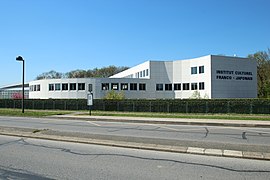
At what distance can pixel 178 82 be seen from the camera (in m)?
60.0

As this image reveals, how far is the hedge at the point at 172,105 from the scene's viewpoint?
29469 millimetres

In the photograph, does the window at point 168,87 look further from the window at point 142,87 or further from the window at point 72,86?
the window at point 72,86

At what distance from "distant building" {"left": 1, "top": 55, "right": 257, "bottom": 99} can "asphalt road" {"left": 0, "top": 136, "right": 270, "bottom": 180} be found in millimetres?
46521

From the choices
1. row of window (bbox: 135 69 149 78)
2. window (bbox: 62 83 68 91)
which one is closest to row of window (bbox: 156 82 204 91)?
row of window (bbox: 135 69 149 78)

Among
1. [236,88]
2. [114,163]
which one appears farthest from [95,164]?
[236,88]

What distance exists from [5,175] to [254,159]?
6.25m

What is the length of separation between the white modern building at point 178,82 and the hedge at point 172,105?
45.6ft

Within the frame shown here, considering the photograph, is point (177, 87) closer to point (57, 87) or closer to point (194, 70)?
point (194, 70)

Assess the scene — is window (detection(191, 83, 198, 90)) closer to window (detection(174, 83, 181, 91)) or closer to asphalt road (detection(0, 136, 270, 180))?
window (detection(174, 83, 181, 91))

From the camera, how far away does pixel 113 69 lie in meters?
117

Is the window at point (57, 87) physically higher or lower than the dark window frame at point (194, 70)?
lower

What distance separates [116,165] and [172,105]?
27461 mm

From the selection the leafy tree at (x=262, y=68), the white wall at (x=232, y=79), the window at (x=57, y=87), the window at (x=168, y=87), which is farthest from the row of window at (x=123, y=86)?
the leafy tree at (x=262, y=68)

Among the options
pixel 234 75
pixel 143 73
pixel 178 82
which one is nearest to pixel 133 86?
pixel 143 73
